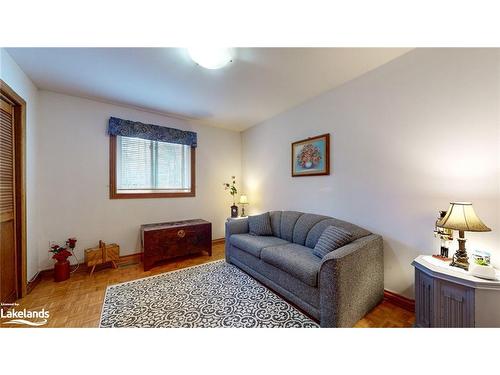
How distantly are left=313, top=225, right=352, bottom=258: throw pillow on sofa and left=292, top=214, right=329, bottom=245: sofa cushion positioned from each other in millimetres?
455

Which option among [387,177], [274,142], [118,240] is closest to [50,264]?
[118,240]

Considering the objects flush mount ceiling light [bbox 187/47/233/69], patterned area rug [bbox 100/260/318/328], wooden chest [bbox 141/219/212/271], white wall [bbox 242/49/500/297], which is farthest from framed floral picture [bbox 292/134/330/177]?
wooden chest [bbox 141/219/212/271]

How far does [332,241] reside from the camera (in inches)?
72.2

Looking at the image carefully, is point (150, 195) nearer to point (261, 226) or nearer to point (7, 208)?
point (7, 208)

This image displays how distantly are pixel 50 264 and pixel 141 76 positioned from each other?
9.04ft

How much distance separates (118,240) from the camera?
9.59ft

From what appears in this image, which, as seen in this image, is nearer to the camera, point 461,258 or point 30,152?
point 461,258

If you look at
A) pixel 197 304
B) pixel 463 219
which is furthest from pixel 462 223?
pixel 197 304

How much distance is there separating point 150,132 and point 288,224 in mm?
2705

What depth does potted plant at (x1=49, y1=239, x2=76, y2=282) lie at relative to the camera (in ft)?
7.57

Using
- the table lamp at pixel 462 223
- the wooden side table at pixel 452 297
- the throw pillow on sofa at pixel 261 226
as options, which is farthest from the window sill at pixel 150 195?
the table lamp at pixel 462 223

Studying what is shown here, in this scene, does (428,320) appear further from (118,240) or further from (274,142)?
(118,240)

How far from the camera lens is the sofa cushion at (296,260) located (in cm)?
162

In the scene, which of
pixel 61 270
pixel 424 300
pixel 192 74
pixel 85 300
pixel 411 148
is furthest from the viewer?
pixel 61 270
